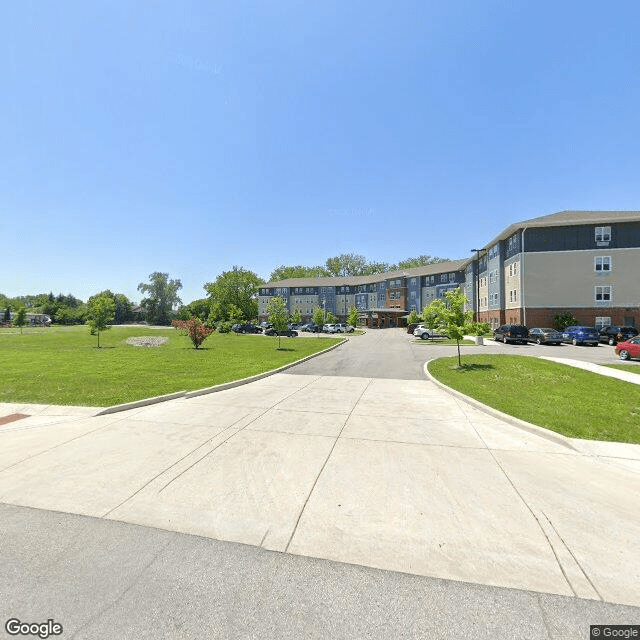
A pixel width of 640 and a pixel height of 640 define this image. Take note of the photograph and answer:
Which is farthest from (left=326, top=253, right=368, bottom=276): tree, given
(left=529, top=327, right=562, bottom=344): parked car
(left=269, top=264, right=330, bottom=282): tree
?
(left=529, top=327, right=562, bottom=344): parked car

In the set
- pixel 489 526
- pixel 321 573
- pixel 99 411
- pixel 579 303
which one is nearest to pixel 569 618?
pixel 489 526

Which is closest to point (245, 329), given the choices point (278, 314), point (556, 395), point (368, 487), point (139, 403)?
point (278, 314)

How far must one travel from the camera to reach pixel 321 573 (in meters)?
3.16

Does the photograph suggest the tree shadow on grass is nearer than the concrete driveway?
No

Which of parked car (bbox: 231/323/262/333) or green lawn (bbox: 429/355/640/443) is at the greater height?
parked car (bbox: 231/323/262/333)

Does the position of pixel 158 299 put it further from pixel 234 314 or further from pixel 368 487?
pixel 368 487

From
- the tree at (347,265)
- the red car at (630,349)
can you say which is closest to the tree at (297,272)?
the tree at (347,265)

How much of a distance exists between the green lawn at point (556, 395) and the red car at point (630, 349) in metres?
6.21

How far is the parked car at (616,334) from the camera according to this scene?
93.0 ft

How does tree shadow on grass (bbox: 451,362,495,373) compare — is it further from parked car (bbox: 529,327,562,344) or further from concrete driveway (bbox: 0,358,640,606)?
parked car (bbox: 529,327,562,344)

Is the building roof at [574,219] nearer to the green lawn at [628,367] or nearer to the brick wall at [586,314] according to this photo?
the brick wall at [586,314]

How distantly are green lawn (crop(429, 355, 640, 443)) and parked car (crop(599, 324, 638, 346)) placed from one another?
762 inches

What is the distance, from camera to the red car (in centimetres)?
1798

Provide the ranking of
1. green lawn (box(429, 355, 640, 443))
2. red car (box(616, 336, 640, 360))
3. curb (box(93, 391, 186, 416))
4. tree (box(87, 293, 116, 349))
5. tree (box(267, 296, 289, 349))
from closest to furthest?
1. green lawn (box(429, 355, 640, 443))
2. curb (box(93, 391, 186, 416))
3. red car (box(616, 336, 640, 360))
4. tree (box(267, 296, 289, 349))
5. tree (box(87, 293, 116, 349))
